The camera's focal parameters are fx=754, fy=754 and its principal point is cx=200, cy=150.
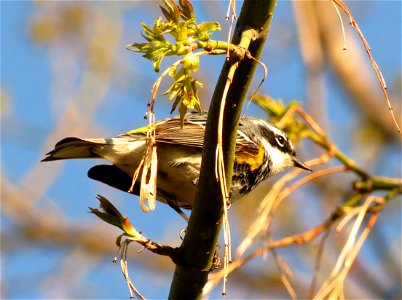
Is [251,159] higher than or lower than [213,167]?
higher

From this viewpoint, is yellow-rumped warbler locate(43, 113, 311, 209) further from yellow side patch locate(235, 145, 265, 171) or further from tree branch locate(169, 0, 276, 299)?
tree branch locate(169, 0, 276, 299)

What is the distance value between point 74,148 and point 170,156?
492 mm

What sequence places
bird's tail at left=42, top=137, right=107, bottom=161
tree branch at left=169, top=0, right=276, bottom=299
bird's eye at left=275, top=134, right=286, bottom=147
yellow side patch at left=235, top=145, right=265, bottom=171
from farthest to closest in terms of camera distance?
bird's eye at left=275, top=134, right=286, bottom=147 → yellow side patch at left=235, top=145, right=265, bottom=171 → bird's tail at left=42, top=137, right=107, bottom=161 → tree branch at left=169, top=0, right=276, bottom=299

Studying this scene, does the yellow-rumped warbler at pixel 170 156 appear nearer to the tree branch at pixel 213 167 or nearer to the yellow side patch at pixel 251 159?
the yellow side patch at pixel 251 159

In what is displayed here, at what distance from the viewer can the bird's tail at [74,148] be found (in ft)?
12.1

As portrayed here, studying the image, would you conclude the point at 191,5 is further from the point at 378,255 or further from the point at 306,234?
the point at 378,255

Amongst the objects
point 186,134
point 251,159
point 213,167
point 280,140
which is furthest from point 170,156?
point 213,167

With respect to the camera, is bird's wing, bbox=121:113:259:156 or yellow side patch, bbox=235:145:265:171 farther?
yellow side patch, bbox=235:145:265:171

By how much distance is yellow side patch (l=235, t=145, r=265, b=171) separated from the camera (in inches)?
152

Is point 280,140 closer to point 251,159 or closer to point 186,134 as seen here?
point 251,159

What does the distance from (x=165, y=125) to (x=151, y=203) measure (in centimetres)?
163

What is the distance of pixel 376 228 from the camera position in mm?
5859

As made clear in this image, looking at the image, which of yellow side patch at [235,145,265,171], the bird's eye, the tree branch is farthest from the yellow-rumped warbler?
the tree branch

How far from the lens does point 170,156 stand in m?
3.90
